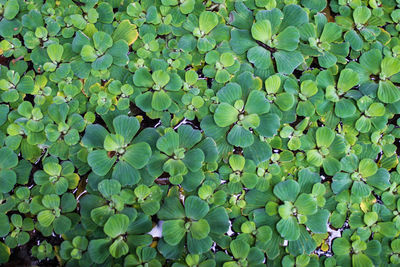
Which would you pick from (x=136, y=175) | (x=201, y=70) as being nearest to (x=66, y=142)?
(x=136, y=175)

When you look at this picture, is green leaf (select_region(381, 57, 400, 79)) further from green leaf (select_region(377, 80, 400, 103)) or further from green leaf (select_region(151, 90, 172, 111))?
green leaf (select_region(151, 90, 172, 111))

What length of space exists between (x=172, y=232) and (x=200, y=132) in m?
0.44

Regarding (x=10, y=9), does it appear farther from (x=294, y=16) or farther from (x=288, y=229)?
(x=288, y=229)

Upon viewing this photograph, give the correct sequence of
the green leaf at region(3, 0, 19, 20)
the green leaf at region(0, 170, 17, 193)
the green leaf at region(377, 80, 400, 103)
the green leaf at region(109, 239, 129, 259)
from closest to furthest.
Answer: the green leaf at region(109, 239, 129, 259)
the green leaf at region(0, 170, 17, 193)
the green leaf at region(377, 80, 400, 103)
the green leaf at region(3, 0, 19, 20)

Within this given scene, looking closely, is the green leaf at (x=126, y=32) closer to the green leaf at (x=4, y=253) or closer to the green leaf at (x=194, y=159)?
the green leaf at (x=194, y=159)

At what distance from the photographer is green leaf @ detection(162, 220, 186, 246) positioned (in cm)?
136

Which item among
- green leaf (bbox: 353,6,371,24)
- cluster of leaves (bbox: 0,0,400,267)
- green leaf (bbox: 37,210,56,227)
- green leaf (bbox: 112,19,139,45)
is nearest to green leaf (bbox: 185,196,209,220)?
cluster of leaves (bbox: 0,0,400,267)

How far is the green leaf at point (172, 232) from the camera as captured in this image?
136 centimetres

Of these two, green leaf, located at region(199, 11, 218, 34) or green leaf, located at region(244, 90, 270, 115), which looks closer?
green leaf, located at region(244, 90, 270, 115)

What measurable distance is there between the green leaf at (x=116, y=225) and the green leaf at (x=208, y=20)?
0.96 meters

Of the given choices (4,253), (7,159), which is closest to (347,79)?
(7,159)

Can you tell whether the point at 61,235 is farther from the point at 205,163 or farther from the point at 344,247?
the point at 344,247

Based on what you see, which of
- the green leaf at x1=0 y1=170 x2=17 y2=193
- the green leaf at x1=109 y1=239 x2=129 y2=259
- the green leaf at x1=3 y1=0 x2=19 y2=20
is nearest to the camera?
the green leaf at x1=109 y1=239 x2=129 y2=259

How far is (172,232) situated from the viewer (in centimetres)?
137
